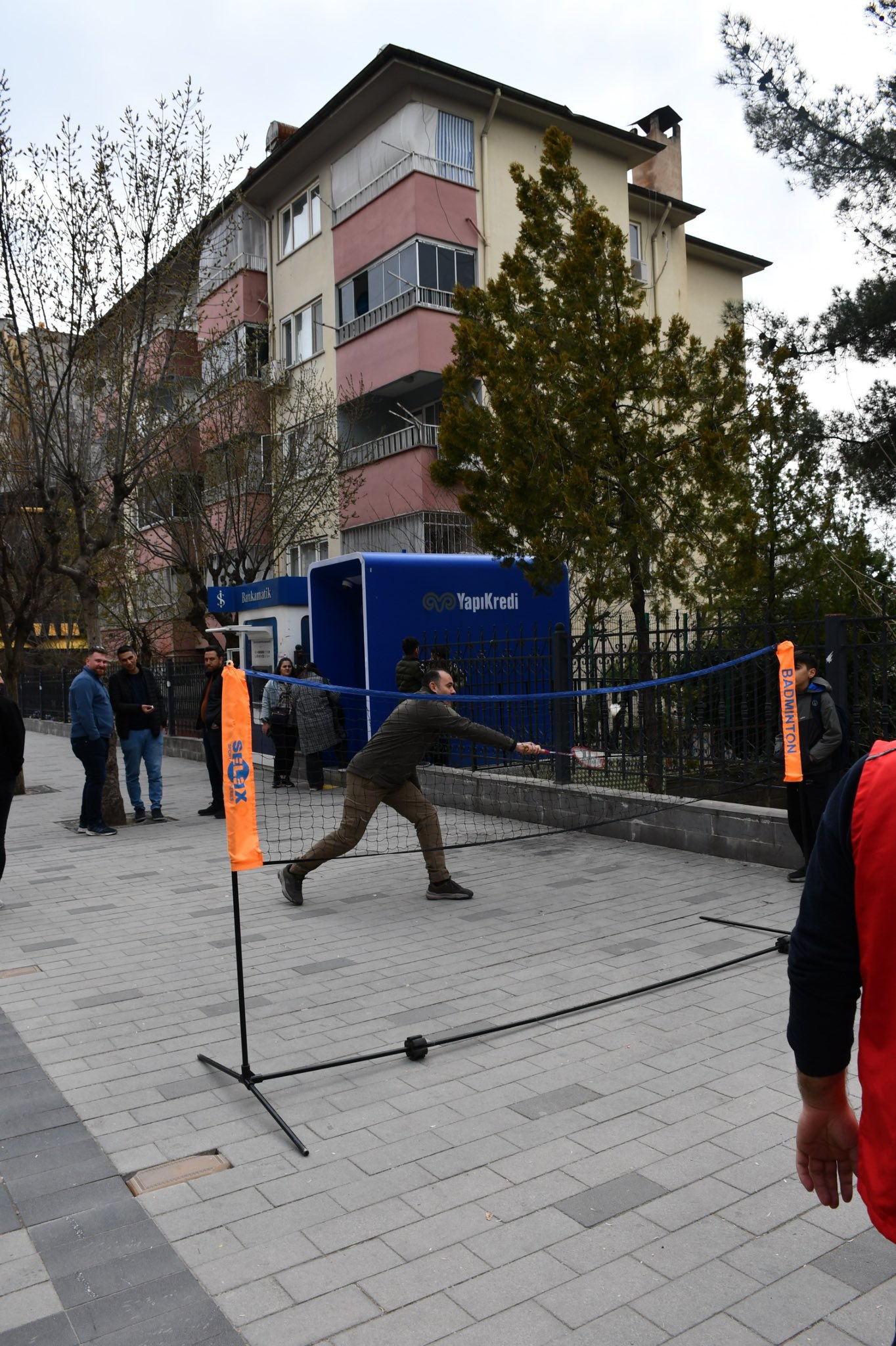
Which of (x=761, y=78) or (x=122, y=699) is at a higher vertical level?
(x=761, y=78)

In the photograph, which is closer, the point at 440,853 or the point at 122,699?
the point at 440,853

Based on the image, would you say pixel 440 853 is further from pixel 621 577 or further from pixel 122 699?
pixel 122 699

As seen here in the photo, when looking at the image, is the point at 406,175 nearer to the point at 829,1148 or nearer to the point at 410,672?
the point at 410,672

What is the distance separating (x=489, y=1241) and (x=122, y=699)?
31.6 ft

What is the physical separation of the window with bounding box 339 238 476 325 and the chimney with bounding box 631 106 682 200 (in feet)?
31.8

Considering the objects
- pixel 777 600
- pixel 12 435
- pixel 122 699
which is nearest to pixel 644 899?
pixel 122 699

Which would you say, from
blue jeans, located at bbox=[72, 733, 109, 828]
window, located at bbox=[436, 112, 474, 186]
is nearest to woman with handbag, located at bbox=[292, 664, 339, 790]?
blue jeans, located at bbox=[72, 733, 109, 828]

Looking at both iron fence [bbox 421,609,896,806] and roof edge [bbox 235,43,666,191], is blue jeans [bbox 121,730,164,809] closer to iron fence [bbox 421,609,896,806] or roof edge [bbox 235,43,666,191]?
iron fence [bbox 421,609,896,806]

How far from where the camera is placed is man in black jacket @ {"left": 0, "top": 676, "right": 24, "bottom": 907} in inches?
305

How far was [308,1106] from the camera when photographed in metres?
4.19

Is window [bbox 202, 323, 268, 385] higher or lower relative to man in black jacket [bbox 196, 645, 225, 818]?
higher

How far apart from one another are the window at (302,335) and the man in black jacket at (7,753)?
19.4m

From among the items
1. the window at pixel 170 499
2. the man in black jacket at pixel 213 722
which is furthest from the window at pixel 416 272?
the man in black jacket at pixel 213 722

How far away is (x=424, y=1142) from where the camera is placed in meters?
3.82
